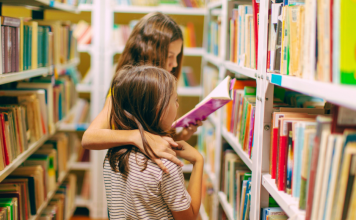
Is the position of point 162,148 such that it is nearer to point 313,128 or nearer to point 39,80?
point 313,128

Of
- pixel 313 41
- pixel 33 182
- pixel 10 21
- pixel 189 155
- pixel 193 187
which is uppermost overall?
pixel 10 21

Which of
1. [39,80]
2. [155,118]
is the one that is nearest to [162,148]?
[155,118]

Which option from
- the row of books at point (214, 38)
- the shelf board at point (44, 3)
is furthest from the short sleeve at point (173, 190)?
the row of books at point (214, 38)

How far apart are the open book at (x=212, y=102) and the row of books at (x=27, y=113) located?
71 cm

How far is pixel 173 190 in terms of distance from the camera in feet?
3.43

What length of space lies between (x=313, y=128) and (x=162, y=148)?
1.55ft

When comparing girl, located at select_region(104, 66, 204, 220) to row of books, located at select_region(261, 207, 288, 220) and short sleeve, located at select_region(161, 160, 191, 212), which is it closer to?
short sleeve, located at select_region(161, 160, 191, 212)

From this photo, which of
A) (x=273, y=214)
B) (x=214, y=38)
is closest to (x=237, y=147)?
(x=273, y=214)

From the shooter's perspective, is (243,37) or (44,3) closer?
(243,37)

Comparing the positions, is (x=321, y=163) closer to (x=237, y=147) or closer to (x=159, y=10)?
(x=237, y=147)

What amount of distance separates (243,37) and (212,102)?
1.66 ft

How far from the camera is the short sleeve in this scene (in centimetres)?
104

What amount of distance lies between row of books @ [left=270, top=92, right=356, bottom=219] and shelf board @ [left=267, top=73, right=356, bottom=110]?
0.18ft

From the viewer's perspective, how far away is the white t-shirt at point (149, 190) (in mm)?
1027
